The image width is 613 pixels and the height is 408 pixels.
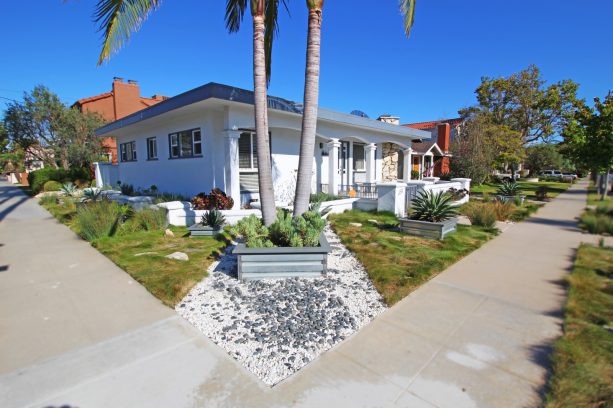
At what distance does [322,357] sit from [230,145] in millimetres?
7597

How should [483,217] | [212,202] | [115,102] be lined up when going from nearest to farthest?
[483,217], [212,202], [115,102]

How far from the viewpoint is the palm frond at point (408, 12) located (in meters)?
6.11

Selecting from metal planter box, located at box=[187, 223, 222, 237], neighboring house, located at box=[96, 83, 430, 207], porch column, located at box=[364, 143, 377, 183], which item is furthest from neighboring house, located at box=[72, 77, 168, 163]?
metal planter box, located at box=[187, 223, 222, 237]

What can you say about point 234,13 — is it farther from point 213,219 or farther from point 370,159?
point 370,159

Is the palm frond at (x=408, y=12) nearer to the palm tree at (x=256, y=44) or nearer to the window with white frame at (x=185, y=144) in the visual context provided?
the palm tree at (x=256, y=44)

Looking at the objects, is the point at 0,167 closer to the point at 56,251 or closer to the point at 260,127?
the point at 56,251

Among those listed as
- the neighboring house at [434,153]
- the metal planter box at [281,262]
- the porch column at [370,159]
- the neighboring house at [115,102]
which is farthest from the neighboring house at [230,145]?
the neighboring house at [115,102]

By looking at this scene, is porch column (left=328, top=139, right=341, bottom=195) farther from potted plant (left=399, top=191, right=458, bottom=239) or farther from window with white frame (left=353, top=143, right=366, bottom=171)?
potted plant (left=399, top=191, right=458, bottom=239)

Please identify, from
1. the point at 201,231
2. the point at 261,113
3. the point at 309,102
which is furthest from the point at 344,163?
the point at 261,113

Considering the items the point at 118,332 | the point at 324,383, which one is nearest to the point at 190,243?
the point at 118,332

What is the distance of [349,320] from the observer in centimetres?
363

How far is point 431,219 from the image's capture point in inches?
301

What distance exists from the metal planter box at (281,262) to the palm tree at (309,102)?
3.98 ft

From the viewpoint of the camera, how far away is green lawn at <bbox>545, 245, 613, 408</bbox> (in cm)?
236
